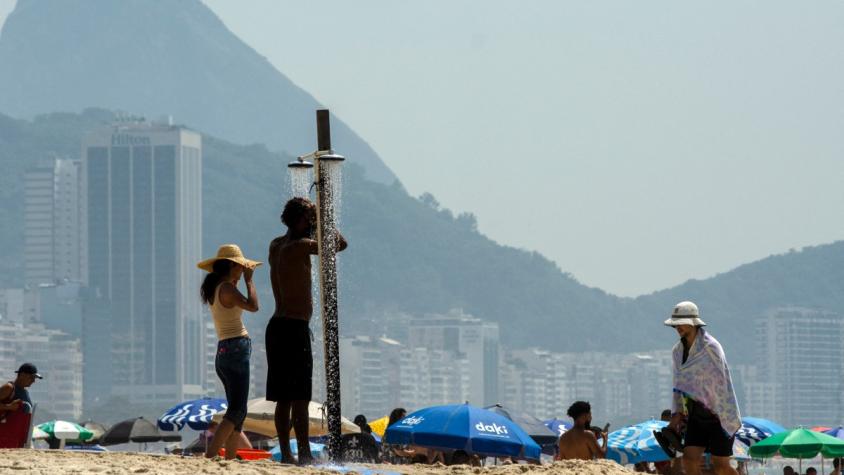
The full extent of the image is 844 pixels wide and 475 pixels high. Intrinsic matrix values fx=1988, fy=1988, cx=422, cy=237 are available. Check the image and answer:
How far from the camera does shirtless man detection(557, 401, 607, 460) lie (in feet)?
46.2

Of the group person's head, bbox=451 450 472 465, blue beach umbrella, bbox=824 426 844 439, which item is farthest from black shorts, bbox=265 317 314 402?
blue beach umbrella, bbox=824 426 844 439

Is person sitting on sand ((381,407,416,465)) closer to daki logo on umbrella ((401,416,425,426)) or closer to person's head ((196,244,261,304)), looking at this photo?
daki logo on umbrella ((401,416,425,426))

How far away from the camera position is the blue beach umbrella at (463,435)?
18.2 meters

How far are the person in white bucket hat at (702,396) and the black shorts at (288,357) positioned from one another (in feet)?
7.22

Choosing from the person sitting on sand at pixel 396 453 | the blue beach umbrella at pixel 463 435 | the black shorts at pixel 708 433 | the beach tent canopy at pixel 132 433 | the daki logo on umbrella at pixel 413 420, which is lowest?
the beach tent canopy at pixel 132 433

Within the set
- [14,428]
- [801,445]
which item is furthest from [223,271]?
[801,445]

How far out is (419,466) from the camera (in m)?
12.8

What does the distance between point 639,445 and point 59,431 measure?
1441 cm

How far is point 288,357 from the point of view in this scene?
12.1 meters

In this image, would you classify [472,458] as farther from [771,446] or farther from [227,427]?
[771,446]

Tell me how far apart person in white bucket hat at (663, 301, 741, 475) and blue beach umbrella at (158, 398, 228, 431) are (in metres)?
14.6

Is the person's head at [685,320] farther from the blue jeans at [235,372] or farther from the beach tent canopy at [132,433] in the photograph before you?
the beach tent canopy at [132,433]

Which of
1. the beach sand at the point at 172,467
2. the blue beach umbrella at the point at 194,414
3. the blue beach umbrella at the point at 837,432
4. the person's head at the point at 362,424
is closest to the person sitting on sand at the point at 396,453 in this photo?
the person's head at the point at 362,424

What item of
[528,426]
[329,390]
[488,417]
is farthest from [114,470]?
[528,426]
